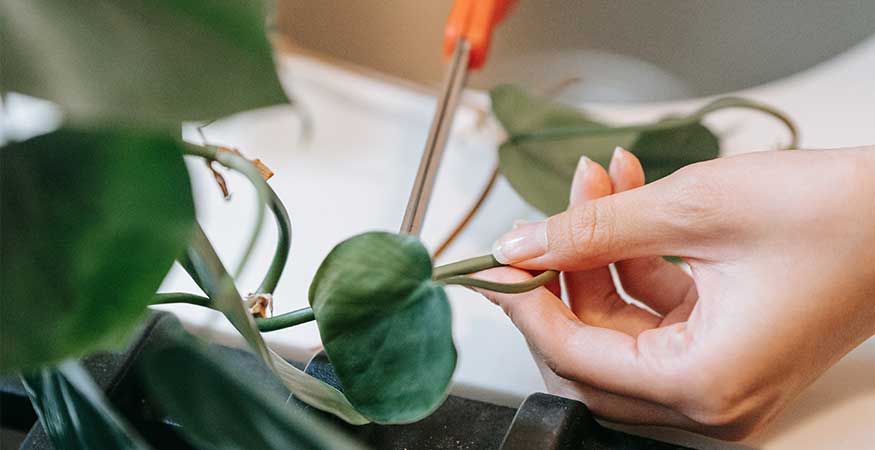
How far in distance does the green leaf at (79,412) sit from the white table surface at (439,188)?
154mm

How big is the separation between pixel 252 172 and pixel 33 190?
64 millimetres

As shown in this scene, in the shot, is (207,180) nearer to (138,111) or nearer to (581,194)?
(581,194)

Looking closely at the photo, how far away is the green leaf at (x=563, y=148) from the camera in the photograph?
43 centimetres

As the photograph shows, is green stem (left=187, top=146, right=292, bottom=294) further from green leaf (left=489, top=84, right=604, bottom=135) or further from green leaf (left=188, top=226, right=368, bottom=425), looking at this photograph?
green leaf (left=489, top=84, right=604, bottom=135)

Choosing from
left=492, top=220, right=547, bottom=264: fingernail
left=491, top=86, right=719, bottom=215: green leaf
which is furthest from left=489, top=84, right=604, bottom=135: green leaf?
left=492, top=220, right=547, bottom=264: fingernail

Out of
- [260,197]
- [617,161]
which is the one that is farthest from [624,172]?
[260,197]

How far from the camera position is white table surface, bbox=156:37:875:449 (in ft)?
1.21

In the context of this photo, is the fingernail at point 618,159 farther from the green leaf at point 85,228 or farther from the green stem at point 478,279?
the green leaf at point 85,228

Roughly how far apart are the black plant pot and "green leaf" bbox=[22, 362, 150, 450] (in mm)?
82

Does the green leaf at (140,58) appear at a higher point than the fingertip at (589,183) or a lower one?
higher

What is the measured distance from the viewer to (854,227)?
0.30m

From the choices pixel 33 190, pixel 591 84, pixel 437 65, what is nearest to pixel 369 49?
pixel 437 65


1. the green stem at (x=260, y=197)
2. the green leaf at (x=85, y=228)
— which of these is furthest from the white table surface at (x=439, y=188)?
the green leaf at (x=85, y=228)

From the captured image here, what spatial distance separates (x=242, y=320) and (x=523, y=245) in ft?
0.54
